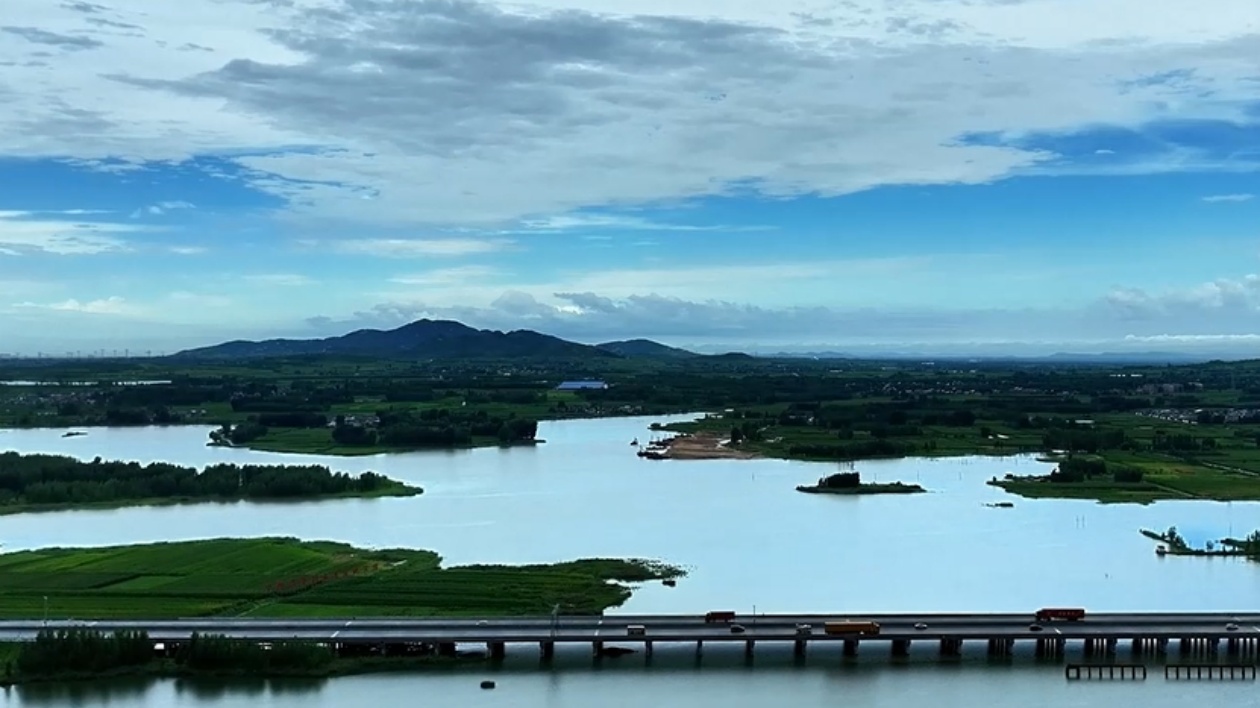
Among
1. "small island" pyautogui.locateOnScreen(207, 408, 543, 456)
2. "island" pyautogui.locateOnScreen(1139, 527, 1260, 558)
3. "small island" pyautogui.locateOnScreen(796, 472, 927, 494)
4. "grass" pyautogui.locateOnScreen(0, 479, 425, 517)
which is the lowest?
"island" pyautogui.locateOnScreen(1139, 527, 1260, 558)

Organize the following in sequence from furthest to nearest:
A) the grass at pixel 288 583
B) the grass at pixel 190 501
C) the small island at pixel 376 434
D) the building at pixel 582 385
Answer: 1. the building at pixel 582 385
2. the small island at pixel 376 434
3. the grass at pixel 190 501
4. the grass at pixel 288 583

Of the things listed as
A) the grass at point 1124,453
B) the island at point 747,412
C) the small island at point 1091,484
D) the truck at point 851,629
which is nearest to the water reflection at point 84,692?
the truck at point 851,629

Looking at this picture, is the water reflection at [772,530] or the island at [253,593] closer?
the island at [253,593]

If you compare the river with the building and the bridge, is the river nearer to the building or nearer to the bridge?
the bridge

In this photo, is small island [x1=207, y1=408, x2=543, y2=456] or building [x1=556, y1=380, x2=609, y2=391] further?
building [x1=556, y1=380, x2=609, y2=391]

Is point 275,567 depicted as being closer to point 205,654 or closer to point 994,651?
point 205,654

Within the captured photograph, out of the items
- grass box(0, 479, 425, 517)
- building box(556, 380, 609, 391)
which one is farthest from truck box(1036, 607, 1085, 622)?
building box(556, 380, 609, 391)

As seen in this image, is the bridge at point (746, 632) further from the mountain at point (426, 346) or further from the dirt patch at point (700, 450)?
the mountain at point (426, 346)
